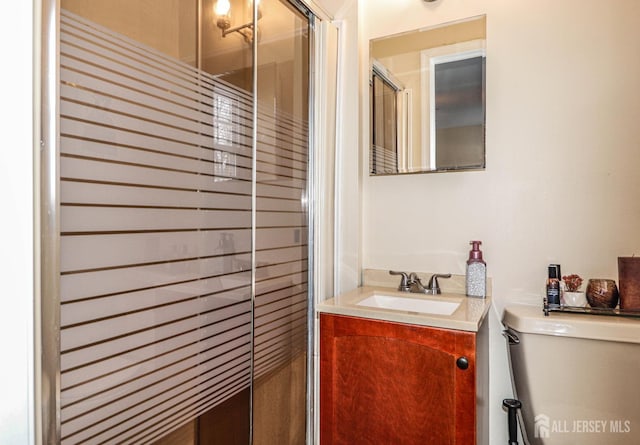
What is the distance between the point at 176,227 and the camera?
985 millimetres

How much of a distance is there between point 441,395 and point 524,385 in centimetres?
33

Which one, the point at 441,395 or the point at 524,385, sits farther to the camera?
the point at 524,385

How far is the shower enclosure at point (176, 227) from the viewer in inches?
29.8

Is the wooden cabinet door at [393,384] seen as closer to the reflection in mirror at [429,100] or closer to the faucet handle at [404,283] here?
the faucet handle at [404,283]

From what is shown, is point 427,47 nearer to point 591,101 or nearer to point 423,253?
point 591,101

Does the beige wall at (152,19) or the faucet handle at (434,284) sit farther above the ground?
the beige wall at (152,19)

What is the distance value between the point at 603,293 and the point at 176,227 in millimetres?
1358

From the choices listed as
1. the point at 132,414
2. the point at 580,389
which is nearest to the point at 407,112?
the point at 580,389

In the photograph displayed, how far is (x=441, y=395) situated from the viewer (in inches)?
44.4

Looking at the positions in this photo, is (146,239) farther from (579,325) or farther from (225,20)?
(579,325)

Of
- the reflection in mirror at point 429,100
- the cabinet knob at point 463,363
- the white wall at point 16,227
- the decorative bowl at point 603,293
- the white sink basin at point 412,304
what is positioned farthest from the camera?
Result: the reflection in mirror at point 429,100

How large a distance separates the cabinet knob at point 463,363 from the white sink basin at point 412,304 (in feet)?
0.96

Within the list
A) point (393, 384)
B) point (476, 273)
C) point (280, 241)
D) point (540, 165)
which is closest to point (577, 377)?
point (476, 273)

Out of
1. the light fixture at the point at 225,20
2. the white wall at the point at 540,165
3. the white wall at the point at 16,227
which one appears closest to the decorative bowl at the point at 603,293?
the white wall at the point at 540,165
